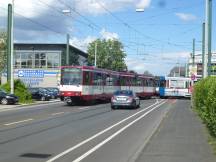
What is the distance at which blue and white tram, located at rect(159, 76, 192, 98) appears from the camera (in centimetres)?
7306

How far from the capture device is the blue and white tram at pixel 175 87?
7306 cm

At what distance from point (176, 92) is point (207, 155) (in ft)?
202

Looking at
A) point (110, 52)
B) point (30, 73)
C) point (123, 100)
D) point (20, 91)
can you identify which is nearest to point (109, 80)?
point (20, 91)

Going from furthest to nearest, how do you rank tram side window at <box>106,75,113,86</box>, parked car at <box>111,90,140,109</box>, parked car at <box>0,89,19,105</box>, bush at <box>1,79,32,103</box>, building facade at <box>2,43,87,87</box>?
1. building facade at <box>2,43,87,87</box>
2. tram side window at <box>106,75,113,86</box>
3. bush at <box>1,79,32,103</box>
4. parked car at <box>0,89,19,105</box>
5. parked car at <box>111,90,140,109</box>

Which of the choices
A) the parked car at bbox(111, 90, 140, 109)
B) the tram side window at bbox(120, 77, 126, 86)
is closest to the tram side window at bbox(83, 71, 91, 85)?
the parked car at bbox(111, 90, 140, 109)

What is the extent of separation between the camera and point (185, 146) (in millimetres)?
15062

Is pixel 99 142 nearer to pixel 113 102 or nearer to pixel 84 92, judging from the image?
pixel 113 102

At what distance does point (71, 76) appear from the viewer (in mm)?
43531

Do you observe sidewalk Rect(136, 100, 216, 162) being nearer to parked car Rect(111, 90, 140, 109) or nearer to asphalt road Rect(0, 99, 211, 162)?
asphalt road Rect(0, 99, 211, 162)

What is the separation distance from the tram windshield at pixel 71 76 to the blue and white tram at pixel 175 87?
3186 centimetres

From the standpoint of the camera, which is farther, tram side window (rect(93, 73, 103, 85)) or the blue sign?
the blue sign

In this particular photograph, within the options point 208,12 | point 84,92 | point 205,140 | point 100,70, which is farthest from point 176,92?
point 205,140

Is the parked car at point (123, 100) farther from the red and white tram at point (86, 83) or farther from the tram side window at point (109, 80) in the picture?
the tram side window at point (109, 80)

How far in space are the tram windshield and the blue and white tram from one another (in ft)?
105
